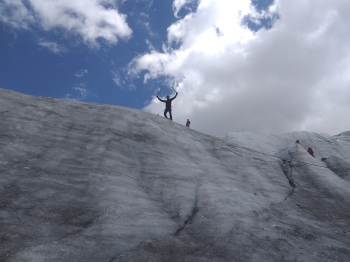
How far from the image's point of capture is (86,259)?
6598 mm

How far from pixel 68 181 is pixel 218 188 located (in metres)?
5.35

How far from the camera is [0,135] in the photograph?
11.7 meters

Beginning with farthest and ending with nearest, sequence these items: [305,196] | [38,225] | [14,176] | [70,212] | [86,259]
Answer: [305,196] → [14,176] → [70,212] → [38,225] → [86,259]

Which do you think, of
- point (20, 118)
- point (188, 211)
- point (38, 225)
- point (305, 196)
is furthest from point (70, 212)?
point (305, 196)

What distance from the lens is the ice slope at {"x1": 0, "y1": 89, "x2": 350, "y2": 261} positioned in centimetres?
742

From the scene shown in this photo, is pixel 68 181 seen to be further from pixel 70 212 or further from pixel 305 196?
pixel 305 196

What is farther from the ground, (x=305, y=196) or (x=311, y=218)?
(x=305, y=196)

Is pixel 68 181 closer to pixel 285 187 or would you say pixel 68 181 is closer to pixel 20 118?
pixel 20 118

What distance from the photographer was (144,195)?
1028 cm

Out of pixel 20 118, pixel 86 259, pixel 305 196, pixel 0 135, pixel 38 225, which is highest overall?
pixel 20 118

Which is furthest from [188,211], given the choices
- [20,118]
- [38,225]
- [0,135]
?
[20,118]

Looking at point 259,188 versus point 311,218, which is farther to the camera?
point 259,188

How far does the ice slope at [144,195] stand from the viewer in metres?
7.42

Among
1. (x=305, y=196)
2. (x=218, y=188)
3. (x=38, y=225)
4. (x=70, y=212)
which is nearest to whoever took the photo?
(x=38, y=225)
